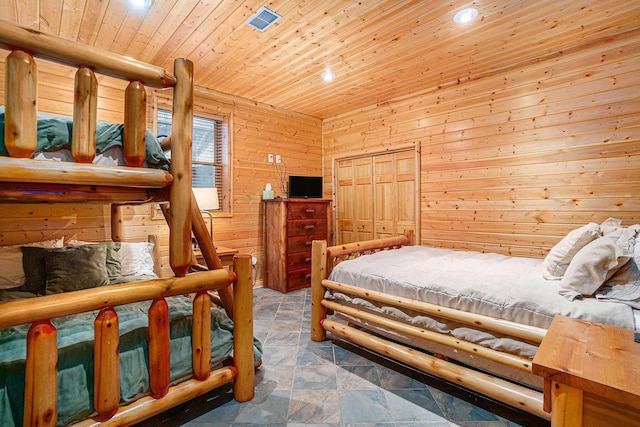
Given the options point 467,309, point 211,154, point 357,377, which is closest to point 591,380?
point 467,309

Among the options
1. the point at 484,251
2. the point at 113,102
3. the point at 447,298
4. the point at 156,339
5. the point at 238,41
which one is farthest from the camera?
the point at 484,251

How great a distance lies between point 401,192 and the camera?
13.6 ft

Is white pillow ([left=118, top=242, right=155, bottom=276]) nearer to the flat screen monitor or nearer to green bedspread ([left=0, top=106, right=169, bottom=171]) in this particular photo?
green bedspread ([left=0, top=106, right=169, bottom=171])

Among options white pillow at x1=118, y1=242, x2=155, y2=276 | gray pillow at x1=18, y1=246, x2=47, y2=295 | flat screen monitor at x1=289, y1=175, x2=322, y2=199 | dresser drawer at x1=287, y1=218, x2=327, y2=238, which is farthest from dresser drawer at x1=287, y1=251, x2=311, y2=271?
gray pillow at x1=18, y1=246, x2=47, y2=295

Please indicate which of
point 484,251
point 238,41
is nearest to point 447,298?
point 484,251

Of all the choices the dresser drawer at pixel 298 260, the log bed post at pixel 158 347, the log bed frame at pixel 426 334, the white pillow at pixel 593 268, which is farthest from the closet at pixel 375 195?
the log bed post at pixel 158 347

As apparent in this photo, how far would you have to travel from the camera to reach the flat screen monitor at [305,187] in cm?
442

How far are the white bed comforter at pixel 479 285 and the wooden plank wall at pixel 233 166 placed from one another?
6.99ft

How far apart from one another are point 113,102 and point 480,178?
13.5ft

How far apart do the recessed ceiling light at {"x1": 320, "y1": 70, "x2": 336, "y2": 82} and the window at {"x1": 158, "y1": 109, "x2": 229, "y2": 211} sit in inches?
59.7

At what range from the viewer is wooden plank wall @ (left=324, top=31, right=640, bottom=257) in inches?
104

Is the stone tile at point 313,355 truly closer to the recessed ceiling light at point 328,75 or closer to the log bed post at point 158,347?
the log bed post at point 158,347

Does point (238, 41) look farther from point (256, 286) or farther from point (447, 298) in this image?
point (256, 286)

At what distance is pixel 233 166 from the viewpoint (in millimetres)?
4059
